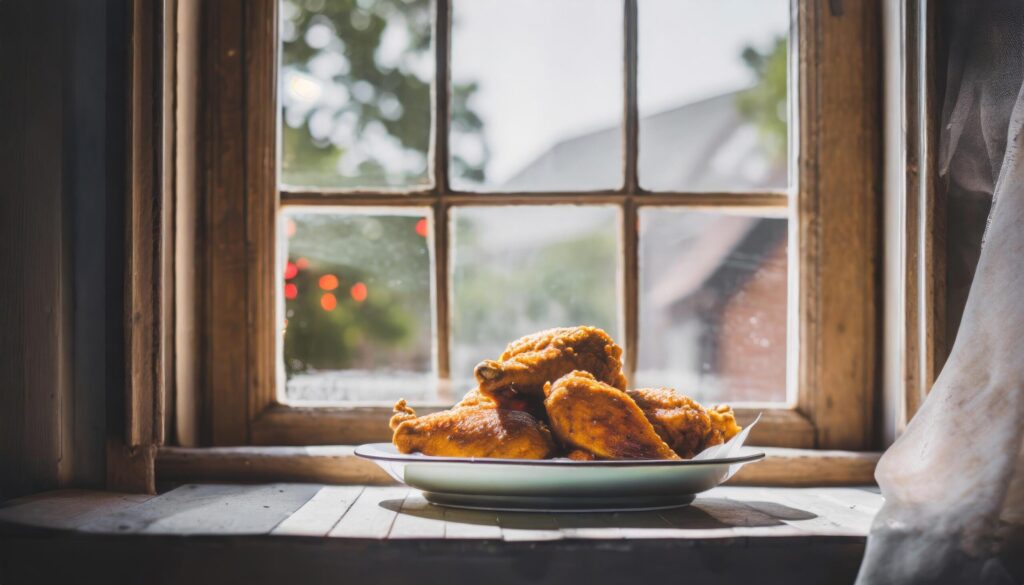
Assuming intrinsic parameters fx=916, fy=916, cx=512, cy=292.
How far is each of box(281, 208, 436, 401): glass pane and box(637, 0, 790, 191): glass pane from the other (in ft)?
1.34

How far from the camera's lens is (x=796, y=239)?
4.71 ft

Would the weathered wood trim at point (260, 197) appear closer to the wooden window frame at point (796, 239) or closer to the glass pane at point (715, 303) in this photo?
the wooden window frame at point (796, 239)

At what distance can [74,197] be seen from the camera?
1231 mm

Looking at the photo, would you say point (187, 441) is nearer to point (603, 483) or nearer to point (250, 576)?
point (250, 576)

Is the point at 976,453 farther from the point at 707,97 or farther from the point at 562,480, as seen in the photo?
the point at 707,97

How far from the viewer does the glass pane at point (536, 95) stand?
148 centimetres

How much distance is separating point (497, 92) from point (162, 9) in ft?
1.70

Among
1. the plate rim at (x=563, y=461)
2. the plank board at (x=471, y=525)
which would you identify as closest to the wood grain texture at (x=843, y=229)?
the plate rim at (x=563, y=461)

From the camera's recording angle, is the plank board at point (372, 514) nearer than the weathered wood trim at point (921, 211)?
Yes

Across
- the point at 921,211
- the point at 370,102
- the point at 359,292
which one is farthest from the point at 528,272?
the point at 921,211

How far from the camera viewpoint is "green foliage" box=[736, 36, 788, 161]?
4.85 ft

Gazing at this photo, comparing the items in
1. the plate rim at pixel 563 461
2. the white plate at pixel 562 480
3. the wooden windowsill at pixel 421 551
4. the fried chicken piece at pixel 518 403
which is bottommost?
the wooden windowsill at pixel 421 551

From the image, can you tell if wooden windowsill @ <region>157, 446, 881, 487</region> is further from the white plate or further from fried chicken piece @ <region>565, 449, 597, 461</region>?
fried chicken piece @ <region>565, 449, 597, 461</region>

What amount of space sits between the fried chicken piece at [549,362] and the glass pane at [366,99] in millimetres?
399
